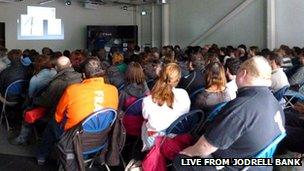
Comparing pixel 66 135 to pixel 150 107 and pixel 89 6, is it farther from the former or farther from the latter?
pixel 89 6

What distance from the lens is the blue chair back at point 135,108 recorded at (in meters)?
3.60

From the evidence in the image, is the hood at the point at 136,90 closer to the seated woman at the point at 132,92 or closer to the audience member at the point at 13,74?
the seated woman at the point at 132,92

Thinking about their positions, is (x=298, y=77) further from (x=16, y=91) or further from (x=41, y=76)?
(x=16, y=91)

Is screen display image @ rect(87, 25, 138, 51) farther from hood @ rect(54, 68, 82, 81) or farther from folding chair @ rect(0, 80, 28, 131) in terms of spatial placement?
hood @ rect(54, 68, 82, 81)

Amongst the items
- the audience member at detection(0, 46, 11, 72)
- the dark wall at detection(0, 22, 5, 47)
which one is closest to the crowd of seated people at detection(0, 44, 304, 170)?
the audience member at detection(0, 46, 11, 72)

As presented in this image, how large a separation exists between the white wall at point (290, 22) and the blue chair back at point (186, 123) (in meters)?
8.19

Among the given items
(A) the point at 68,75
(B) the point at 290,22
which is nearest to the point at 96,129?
(A) the point at 68,75

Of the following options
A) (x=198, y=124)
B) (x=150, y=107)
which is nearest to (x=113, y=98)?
(x=150, y=107)

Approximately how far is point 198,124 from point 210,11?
32.8 ft

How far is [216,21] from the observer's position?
12367 mm

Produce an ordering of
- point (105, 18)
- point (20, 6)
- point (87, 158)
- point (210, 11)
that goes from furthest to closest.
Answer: point (105, 18) → point (210, 11) → point (20, 6) → point (87, 158)

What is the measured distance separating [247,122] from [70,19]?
1118 centimetres

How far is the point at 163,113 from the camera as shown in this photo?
302 cm

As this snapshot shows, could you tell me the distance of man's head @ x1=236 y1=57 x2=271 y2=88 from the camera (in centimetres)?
221
